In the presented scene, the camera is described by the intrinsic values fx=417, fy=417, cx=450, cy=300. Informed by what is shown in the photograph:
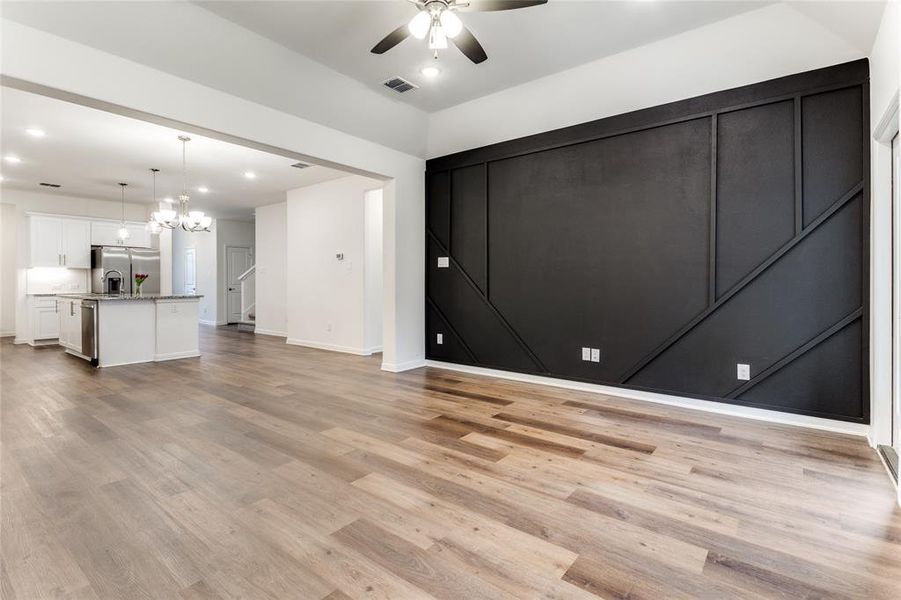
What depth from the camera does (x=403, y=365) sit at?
5477 mm

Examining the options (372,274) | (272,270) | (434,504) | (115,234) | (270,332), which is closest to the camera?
(434,504)

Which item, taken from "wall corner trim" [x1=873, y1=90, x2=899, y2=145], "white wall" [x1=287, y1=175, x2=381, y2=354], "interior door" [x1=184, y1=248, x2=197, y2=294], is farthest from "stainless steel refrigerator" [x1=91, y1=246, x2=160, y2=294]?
"wall corner trim" [x1=873, y1=90, x2=899, y2=145]

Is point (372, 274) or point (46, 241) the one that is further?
point (46, 241)

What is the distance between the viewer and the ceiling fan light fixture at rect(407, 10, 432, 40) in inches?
99.3

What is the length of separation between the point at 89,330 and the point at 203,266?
570 centimetres

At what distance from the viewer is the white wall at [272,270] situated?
9047 millimetres

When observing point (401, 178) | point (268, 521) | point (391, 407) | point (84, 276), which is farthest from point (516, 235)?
point (84, 276)

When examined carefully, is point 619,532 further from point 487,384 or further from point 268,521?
point 487,384

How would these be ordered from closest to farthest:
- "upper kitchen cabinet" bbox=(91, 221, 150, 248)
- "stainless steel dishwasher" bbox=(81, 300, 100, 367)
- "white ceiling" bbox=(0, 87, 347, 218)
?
"white ceiling" bbox=(0, 87, 347, 218), "stainless steel dishwasher" bbox=(81, 300, 100, 367), "upper kitchen cabinet" bbox=(91, 221, 150, 248)

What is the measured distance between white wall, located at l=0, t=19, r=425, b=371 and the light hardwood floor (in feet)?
6.29

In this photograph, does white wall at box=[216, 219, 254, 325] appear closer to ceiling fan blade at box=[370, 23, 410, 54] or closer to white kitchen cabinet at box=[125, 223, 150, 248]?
white kitchen cabinet at box=[125, 223, 150, 248]

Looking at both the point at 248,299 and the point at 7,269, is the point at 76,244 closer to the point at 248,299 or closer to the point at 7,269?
the point at 7,269

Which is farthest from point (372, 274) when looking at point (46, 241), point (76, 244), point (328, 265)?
point (46, 241)

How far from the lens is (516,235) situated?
486cm
